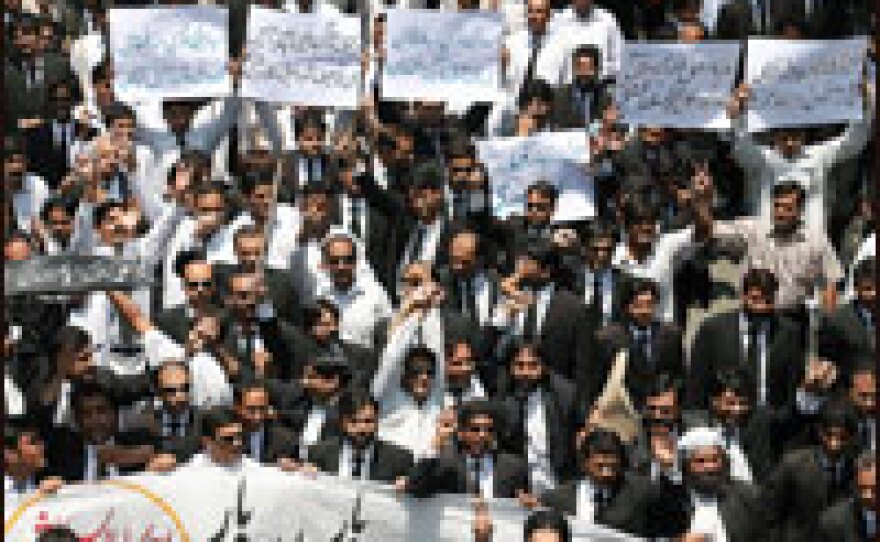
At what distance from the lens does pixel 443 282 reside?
1938 centimetres

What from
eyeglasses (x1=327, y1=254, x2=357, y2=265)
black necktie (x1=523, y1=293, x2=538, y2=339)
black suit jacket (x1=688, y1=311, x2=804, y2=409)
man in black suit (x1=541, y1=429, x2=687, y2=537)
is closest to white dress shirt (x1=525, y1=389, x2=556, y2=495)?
man in black suit (x1=541, y1=429, x2=687, y2=537)

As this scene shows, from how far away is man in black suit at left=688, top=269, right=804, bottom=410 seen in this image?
18766 millimetres

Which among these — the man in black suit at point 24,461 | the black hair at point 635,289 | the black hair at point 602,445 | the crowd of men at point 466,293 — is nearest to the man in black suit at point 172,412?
the crowd of men at point 466,293

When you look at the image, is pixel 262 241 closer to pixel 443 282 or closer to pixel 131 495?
pixel 443 282

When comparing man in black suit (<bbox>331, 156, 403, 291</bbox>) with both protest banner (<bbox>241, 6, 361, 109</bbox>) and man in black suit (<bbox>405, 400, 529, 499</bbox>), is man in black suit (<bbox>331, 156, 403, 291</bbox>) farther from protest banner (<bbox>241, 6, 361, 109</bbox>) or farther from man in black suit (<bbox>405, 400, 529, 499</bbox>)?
man in black suit (<bbox>405, 400, 529, 499</bbox>)

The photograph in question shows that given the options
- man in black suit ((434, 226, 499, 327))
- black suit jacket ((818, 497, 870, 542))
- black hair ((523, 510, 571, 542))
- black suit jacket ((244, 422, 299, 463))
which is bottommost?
black suit jacket ((818, 497, 870, 542))

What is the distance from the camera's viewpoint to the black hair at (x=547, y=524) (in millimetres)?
17391

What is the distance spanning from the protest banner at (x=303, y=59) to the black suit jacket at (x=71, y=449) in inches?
109

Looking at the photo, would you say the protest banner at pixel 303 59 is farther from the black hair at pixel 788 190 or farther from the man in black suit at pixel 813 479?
the man in black suit at pixel 813 479

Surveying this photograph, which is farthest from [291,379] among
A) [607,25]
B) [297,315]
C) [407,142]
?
[607,25]

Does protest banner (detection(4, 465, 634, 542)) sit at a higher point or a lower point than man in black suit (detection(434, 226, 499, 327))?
lower

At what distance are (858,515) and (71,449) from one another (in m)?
3.95

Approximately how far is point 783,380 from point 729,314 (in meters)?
0.47

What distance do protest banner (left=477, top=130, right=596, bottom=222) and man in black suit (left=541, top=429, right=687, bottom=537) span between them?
2.12 metres
